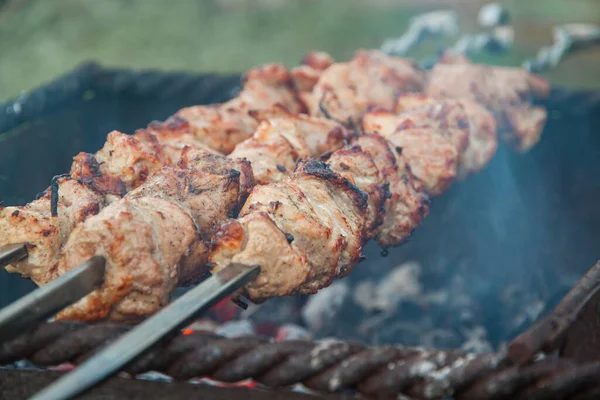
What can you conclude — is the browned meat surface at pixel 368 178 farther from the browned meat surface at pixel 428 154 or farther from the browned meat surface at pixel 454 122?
the browned meat surface at pixel 454 122

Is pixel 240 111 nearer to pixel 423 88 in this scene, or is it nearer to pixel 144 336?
pixel 423 88

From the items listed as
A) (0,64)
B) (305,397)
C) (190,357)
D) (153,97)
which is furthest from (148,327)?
(0,64)

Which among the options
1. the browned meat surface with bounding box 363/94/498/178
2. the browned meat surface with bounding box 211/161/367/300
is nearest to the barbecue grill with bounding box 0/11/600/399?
the browned meat surface with bounding box 363/94/498/178

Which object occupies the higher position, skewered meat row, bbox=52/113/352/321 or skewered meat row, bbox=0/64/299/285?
skewered meat row, bbox=0/64/299/285

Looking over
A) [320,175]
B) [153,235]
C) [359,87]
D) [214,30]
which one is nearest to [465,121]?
[359,87]

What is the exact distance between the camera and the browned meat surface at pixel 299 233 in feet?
4.83

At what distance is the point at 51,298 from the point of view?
123 cm

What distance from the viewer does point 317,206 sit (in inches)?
67.7

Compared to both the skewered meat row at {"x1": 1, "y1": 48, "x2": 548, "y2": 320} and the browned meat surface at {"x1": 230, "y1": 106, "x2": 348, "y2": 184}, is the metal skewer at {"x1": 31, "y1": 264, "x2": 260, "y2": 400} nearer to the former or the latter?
the skewered meat row at {"x1": 1, "y1": 48, "x2": 548, "y2": 320}

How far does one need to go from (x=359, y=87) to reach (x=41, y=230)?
65.7 inches

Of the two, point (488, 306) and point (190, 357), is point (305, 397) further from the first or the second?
point (488, 306)

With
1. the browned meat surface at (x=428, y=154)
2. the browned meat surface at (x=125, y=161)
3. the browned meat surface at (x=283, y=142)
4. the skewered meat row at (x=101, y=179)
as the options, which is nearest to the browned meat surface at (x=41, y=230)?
the skewered meat row at (x=101, y=179)

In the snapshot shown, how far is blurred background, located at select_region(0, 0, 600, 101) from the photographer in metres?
7.40

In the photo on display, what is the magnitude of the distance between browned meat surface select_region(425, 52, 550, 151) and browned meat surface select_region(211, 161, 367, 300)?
130 centimetres
